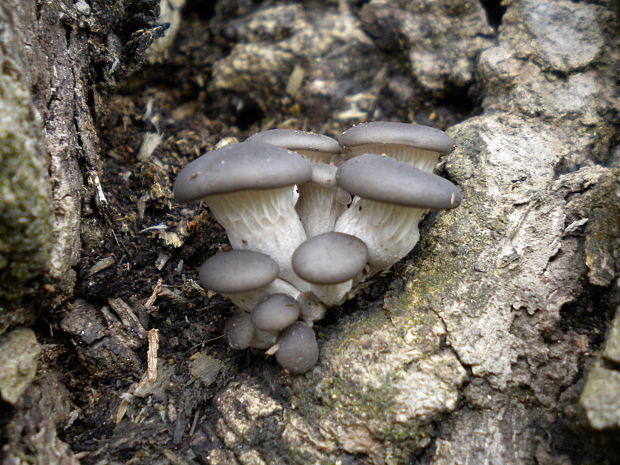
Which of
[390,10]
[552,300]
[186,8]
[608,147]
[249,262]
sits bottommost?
[552,300]

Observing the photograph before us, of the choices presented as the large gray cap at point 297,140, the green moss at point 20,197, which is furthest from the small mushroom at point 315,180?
the green moss at point 20,197

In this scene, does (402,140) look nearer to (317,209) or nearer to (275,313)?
(317,209)

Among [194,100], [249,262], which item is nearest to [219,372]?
[249,262]

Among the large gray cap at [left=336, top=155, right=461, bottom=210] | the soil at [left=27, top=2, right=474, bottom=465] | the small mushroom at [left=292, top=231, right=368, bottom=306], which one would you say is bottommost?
the soil at [left=27, top=2, right=474, bottom=465]

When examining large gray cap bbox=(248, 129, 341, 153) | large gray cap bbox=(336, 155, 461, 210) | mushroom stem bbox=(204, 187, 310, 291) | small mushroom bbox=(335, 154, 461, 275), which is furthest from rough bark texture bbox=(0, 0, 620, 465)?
large gray cap bbox=(248, 129, 341, 153)

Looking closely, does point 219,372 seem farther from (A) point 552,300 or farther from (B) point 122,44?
(B) point 122,44

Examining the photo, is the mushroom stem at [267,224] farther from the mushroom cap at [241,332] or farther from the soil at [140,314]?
the soil at [140,314]

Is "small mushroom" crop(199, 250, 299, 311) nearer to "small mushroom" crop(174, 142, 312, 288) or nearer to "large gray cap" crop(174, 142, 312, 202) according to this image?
"small mushroom" crop(174, 142, 312, 288)
